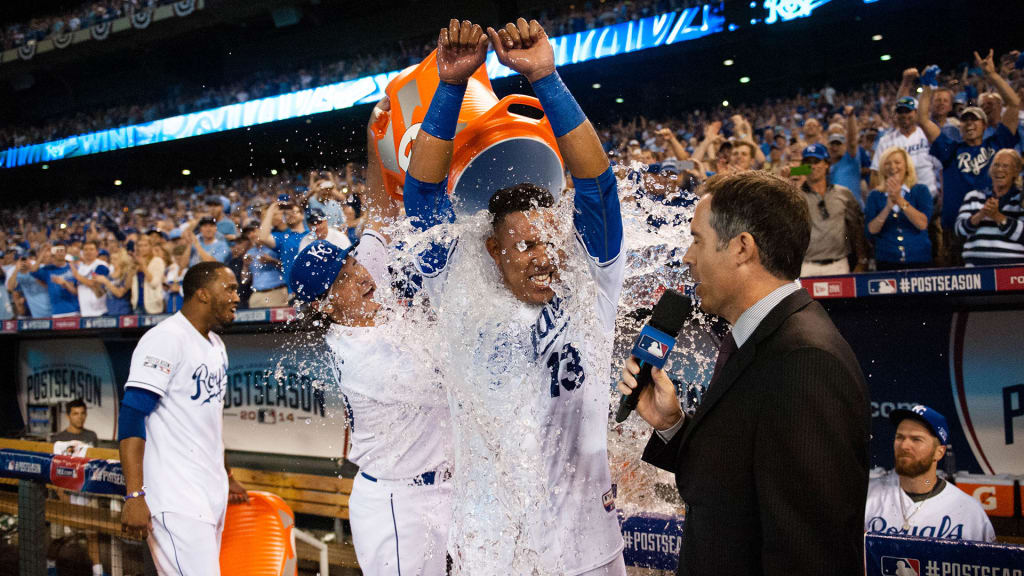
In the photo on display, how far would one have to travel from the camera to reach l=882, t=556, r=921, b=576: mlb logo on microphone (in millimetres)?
2379

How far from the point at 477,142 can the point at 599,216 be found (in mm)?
426

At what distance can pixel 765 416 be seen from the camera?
1.48 meters

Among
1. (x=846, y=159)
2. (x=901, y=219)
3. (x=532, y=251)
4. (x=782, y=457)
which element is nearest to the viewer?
(x=782, y=457)

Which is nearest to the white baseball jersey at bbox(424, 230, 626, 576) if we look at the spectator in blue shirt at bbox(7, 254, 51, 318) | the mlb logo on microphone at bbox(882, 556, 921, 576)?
the mlb logo on microphone at bbox(882, 556, 921, 576)

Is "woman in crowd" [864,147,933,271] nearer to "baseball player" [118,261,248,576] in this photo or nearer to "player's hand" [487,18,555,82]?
"player's hand" [487,18,555,82]

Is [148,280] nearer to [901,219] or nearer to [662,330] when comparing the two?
[901,219]

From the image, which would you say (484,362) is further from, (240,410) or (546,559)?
(240,410)

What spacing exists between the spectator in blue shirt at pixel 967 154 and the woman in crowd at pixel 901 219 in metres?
0.30

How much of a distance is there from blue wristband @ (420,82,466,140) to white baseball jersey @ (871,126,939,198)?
4.68m

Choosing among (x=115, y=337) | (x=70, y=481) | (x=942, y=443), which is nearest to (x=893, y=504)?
(x=942, y=443)

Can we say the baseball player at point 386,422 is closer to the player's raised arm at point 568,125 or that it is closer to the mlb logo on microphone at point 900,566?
the player's raised arm at point 568,125

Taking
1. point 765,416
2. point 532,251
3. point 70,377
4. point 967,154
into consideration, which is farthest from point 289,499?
point 967,154

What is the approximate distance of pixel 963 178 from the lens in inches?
215

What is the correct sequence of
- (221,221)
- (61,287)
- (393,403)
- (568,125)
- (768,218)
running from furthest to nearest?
1. (61,287)
2. (221,221)
3. (393,403)
4. (568,125)
5. (768,218)
